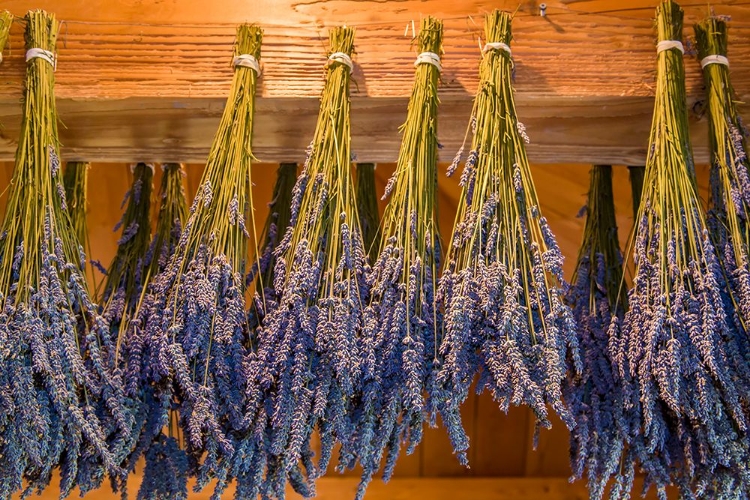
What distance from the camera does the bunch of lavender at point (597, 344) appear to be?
1415 mm

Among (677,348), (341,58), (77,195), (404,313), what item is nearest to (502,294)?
(404,313)

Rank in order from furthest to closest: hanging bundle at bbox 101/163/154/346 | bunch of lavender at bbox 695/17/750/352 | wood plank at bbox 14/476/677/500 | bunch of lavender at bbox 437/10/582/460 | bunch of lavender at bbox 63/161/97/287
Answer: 1. wood plank at bbox 14/476/677/500
2. bunch of lavender at bbox 63/161/97/287
3. hanging bundle at bbox 101/163/154/346
4. bunch of lavender at bbox 695/17/750/352
5. bunch of lavender at bbox 437/10/582/460

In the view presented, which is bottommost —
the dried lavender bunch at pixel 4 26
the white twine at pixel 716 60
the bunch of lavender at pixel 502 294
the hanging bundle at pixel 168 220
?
the bunch of lavender at pixel 502 294

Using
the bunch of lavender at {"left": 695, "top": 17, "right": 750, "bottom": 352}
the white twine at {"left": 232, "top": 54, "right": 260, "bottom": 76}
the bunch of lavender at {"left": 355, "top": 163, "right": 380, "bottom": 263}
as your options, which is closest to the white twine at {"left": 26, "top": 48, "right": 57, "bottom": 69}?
the white twine at {"left": 232, "top": 54, "right": 260, "bottom": 76}

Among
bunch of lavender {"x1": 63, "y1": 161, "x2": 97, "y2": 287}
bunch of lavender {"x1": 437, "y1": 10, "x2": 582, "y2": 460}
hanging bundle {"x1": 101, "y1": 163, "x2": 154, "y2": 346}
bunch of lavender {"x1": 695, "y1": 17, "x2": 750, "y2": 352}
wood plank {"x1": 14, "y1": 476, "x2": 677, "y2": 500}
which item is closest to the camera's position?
bunch of lavender {"x1": 437, "y1": 10, "x2": 582, "y2": 460}

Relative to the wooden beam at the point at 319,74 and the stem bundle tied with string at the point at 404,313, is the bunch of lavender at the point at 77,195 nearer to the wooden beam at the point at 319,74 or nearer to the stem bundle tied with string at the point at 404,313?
the wooden beam at the point at 319,74

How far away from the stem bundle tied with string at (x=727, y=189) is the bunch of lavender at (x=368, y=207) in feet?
2.27

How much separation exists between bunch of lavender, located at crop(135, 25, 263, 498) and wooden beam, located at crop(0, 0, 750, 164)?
23 centimetres

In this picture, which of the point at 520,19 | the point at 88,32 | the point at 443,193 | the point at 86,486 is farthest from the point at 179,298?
the point at 443,193

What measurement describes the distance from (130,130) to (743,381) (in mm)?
1374

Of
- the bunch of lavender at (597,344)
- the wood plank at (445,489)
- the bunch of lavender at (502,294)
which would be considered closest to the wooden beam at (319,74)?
the bunch of lavender at (597,344)

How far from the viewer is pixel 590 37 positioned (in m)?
1.69

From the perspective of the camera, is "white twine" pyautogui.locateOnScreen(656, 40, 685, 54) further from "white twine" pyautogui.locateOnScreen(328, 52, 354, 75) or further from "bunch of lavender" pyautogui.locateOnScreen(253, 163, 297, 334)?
"bunch of lavender" pyautogui.locateOnScreen(253, 163, 297, 334)

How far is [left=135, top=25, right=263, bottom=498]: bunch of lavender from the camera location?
51.5 inches
